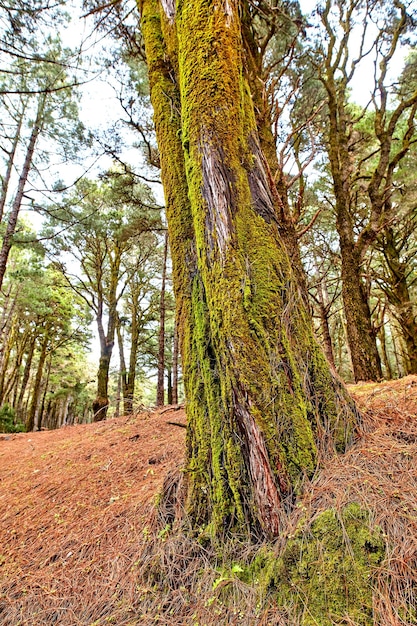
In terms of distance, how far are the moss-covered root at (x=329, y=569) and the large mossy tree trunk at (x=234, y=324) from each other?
15 centimetres

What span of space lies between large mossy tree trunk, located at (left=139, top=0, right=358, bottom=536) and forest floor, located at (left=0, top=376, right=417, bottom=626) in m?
0.21

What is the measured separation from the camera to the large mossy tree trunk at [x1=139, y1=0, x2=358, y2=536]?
166cm

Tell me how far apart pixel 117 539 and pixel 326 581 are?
58.2 inches

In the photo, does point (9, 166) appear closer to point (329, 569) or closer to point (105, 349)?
point (105, 349)

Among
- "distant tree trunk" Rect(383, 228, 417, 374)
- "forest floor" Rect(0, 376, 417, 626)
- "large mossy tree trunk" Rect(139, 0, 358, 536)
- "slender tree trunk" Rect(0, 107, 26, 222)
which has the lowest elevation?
"forest floor" Rect(0, 376, 417, 626)

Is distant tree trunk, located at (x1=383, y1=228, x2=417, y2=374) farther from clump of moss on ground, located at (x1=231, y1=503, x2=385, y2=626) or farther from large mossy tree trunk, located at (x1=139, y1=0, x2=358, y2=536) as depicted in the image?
clump of moss on ground, located at (x1=231, y1=503, x2=385, y2=626)

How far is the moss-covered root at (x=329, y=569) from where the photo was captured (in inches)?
47.1

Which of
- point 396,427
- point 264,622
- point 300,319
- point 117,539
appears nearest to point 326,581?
point 264,622

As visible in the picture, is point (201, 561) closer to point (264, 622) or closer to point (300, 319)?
point (264, 622)

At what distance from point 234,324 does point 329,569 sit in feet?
3.72

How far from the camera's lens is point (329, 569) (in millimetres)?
1293

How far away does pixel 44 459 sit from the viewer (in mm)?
4613

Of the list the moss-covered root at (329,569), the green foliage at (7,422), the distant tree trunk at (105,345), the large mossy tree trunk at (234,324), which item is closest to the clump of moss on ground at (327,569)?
the moss-covered root at (329,569)

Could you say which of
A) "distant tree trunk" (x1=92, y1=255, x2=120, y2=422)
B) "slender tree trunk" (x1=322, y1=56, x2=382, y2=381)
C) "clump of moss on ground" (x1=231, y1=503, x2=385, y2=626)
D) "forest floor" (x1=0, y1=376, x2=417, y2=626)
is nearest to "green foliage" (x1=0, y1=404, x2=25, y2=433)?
"distant tree trunk" (x1=92, y1=255, x2=120, y2=422)
